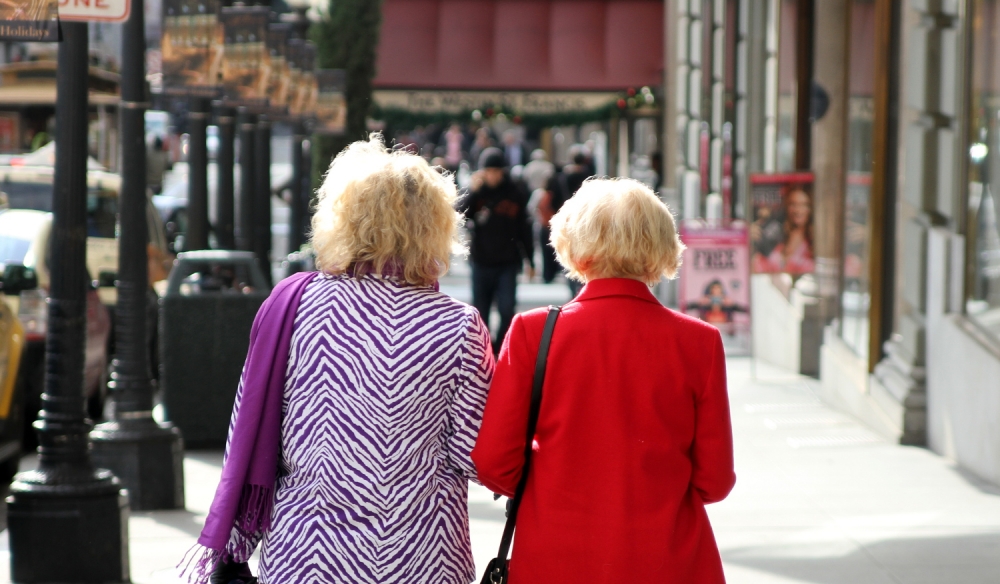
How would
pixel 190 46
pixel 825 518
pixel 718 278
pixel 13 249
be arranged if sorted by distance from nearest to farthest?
1. pixel 825 518
2. pixel 190 46
3. pixel 13 249
4. pixel 718 278

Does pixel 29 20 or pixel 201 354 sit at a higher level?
pixel 29 20

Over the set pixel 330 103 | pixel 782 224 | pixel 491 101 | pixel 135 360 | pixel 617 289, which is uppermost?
pixel 491 101

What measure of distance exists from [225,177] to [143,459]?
22.5 ft

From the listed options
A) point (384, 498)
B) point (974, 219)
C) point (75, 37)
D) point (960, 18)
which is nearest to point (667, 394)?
point (384, 498)

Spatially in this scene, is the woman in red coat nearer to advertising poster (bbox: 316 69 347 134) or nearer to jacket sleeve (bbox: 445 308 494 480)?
jacket sleeve (bbox: 445 308 494 480)

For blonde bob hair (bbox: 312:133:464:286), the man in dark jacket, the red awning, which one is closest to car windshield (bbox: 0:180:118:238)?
the man in dark jacket

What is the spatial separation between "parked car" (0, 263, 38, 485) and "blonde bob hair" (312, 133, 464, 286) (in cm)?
524

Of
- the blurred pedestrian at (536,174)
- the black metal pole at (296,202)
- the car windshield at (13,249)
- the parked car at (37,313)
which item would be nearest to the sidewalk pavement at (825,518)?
the parked car at (37,313)

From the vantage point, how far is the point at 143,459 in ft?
24.1

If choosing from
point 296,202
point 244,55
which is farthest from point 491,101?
point 244,55

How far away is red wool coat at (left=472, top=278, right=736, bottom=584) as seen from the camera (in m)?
3.19

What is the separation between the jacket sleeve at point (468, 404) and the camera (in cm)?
329

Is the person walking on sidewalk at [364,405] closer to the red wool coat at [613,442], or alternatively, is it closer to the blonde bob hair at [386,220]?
the blonde bob hair at [386,220]

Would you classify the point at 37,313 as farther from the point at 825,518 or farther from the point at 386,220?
the point at 386,220
